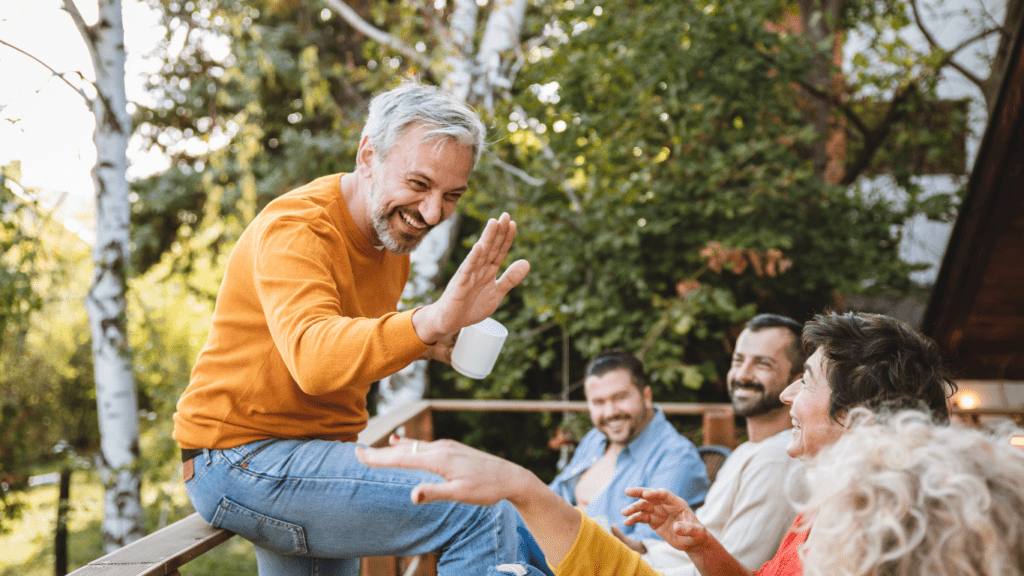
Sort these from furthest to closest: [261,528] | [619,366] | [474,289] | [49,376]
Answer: [49,376]
[619,366]
[261,528]
[474,289]

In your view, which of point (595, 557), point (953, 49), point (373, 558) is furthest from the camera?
point (953, 49)

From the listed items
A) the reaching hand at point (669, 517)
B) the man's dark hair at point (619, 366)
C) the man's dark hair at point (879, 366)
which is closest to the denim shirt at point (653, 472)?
the man's dark hair at point (619, 366)

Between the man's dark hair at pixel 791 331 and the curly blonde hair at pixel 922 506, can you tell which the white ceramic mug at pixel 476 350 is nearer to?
the curly blonde hair at pixel 922 506

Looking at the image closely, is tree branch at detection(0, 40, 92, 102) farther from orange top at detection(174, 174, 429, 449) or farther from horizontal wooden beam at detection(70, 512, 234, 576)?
horizontal wooden beam at detection(70, 512, 234, 576)

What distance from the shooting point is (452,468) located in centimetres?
83

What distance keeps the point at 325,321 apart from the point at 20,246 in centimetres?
310

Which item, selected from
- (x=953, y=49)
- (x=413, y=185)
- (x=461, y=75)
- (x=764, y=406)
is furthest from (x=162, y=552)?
(x=953, y=49)

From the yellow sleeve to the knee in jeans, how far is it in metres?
0.48

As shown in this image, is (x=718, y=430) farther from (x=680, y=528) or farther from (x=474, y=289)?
(x=474, y=289)

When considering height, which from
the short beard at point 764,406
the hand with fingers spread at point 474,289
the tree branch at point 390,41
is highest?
the tree branch at point 390,41

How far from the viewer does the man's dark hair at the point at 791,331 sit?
2.21 metres

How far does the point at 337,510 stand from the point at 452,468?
1.26ft

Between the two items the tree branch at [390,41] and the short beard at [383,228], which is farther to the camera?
the tree branch at [390,41]

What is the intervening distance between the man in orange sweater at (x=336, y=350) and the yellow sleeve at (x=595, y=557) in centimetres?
20
